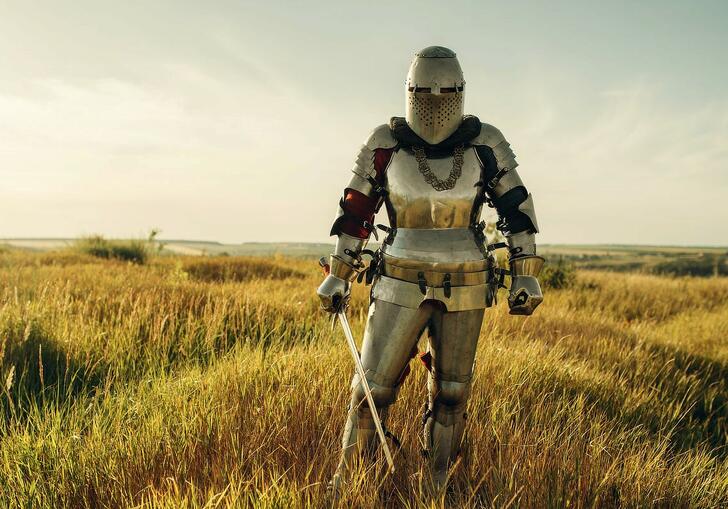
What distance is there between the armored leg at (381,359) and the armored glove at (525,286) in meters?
0.43

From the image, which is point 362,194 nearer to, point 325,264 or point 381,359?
point 325,264

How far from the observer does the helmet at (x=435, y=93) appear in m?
2.25

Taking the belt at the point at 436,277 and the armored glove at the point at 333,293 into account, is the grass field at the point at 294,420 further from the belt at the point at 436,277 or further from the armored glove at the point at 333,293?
the belt at the point at 436,277

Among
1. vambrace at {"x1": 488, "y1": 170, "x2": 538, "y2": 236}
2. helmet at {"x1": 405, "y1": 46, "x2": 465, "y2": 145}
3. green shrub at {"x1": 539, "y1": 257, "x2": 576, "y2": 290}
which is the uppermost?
helmet at {"x1": 405, "y1": 46, "x2": 465, "y2": 145}

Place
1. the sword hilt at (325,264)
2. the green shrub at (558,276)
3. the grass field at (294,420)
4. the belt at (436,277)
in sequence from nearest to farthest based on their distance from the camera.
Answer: the grass field at (294,420) → the belt at (436,277) → the sword hilt at (325,264) → the green shrub at (558,276)

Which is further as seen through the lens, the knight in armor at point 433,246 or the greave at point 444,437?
the greave at point 444,437

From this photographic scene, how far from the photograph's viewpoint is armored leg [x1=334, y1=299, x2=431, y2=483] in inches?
87.7

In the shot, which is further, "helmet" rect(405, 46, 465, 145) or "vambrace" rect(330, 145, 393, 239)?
"vambrace" rect(330, 145, 393, 239)

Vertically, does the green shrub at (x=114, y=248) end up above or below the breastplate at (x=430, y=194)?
below

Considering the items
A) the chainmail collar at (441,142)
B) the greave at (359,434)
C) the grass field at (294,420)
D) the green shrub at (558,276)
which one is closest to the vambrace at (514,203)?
the chainmail collar at (441,142)

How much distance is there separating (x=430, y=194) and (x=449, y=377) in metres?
0.85

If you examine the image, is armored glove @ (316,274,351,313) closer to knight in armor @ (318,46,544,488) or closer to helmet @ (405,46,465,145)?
knight in armor @ (318,46,544,488)

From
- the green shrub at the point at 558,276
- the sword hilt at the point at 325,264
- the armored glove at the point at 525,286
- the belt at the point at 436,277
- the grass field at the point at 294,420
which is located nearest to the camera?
the grass field at the point at 294,420

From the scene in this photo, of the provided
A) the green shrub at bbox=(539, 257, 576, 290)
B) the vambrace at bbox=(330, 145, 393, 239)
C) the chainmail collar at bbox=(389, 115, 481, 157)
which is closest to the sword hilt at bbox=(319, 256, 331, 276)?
the vambrace at bbox=(330, 145, 393, 239)
